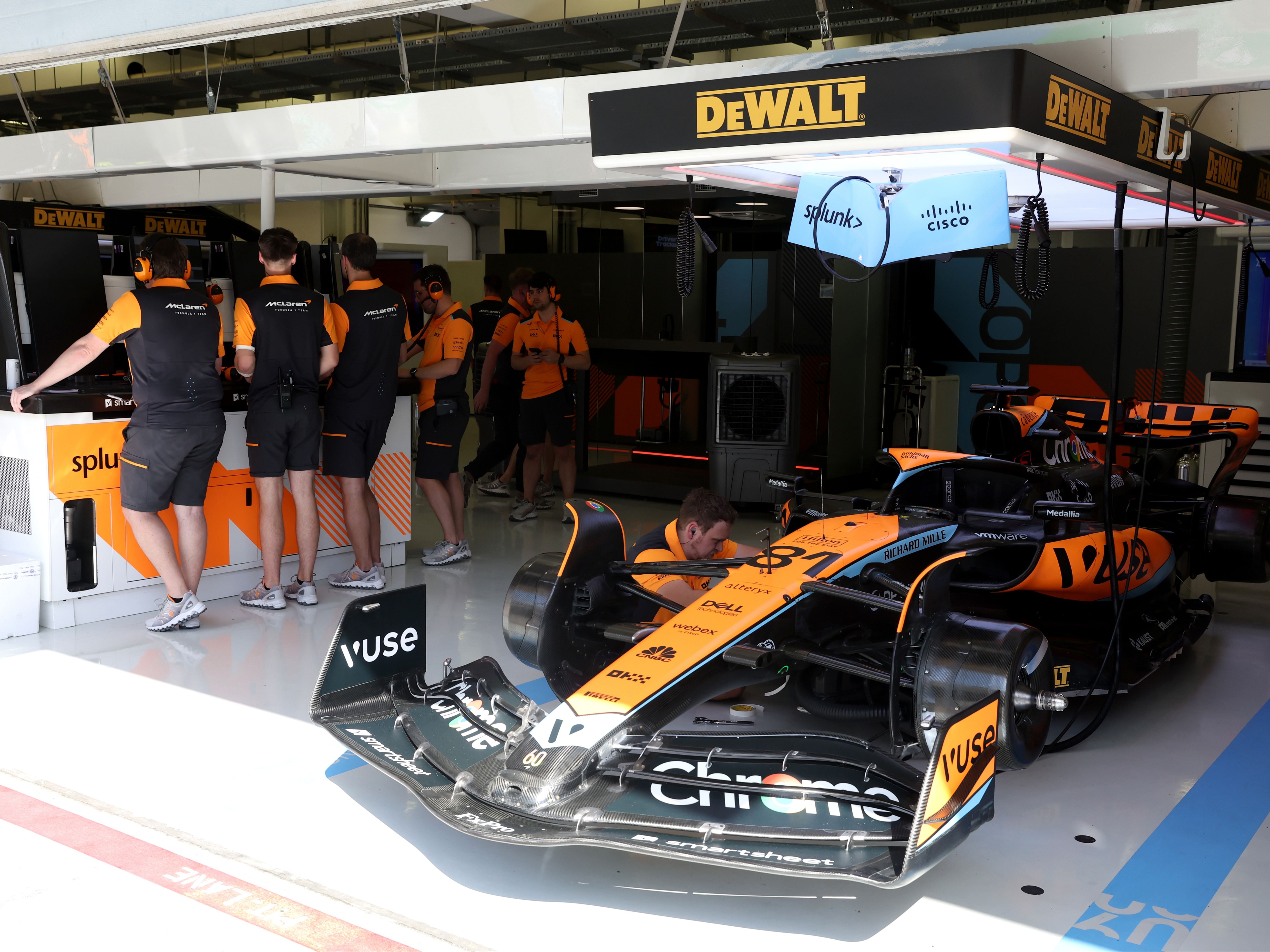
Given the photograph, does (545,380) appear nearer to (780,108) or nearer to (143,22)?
(143,22)

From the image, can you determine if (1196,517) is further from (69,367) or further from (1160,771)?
(69,367)

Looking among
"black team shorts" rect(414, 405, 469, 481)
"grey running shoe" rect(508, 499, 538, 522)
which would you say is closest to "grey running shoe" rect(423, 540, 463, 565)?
"black team shorts" rect(414, 405, 469, 481)

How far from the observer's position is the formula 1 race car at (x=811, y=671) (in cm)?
270

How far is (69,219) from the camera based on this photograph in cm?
960

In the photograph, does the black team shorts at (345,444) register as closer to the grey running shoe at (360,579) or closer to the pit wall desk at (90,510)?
the pit wall desk at (90,510)

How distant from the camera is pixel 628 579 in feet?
12.9

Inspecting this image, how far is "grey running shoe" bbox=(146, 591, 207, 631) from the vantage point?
5043mm

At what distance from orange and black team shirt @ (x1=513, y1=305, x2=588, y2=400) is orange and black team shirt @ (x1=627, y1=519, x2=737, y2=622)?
3.54 metres

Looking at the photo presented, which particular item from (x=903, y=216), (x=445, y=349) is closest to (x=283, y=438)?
(x=445, y=349)

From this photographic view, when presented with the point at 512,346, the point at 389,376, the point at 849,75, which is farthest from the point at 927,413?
the point at 849,75

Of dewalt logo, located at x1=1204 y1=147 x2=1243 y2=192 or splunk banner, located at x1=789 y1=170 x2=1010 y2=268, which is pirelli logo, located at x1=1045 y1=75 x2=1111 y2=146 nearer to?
splunk banner, located at x1=789 y1=170 x2=1010 y2=268

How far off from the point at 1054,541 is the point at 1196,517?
1458mm

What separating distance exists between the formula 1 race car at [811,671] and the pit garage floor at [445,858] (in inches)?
9.5

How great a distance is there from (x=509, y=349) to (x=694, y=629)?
5174 millimetres
